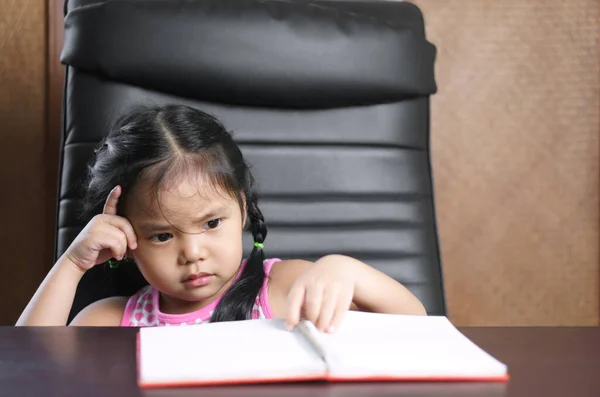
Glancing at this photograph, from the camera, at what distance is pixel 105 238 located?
3.74 feet

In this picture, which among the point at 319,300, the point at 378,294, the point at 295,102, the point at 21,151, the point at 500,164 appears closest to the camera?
the point at 319,300

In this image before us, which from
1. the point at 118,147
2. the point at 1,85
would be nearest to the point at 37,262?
the point at 1,85

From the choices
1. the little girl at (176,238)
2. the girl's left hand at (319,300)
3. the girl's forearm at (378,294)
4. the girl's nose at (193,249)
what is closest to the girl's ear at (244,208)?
the little girl at (176,238)

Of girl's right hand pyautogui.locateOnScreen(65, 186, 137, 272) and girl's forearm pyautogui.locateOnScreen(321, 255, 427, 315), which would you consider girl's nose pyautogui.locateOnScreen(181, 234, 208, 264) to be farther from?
girl's forearm pyautogui.locateOnScreen(321, 255, 427, 315)

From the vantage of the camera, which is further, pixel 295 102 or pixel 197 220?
pixel 295 102

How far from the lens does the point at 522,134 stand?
1.85 metres

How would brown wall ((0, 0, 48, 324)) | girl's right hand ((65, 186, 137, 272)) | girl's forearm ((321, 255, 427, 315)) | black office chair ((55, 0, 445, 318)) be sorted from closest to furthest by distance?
girl's forearm ((321, 255, 427, 315)) → girl's right hand ((65, 186, 137, 272)) → black office chair ((55, 0, 445, 318)) → brown wall ((0, 0, 48, 324))

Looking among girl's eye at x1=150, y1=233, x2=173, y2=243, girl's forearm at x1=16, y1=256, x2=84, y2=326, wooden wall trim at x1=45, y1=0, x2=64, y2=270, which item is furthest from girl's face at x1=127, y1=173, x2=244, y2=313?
wooden wall trim at x1=45, y1=0, x2=64, y2=270

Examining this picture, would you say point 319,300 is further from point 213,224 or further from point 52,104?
point 52,104

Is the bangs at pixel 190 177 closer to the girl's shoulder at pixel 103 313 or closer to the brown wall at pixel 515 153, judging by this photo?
the girl's shoulder at pixel 103 313

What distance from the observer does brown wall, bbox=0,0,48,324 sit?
173 cm

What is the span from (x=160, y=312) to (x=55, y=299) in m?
0.17

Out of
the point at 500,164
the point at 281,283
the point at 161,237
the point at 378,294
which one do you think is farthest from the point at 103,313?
the point at 500,164

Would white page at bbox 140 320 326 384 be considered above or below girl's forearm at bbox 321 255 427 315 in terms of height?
above
